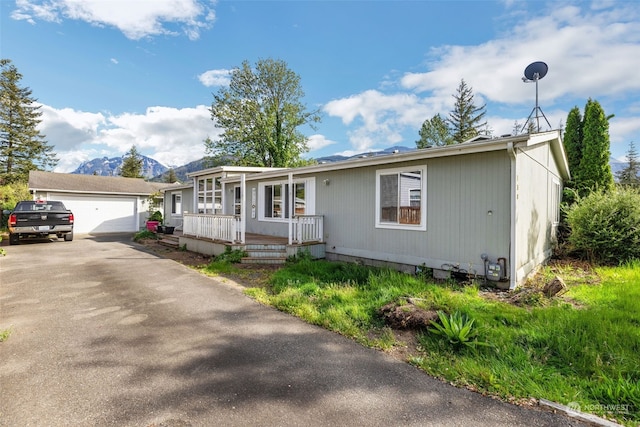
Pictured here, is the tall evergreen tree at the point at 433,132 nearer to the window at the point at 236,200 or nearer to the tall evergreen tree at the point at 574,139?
the tall evergreen tree at the point at 574,139

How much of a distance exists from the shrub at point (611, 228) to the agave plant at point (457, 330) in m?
7.08

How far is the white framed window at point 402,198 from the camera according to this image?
7.19 m

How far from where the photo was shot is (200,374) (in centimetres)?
299

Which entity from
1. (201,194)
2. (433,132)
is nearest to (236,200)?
(201,194)

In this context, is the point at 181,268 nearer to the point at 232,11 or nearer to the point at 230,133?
the point at 232,11

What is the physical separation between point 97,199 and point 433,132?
2627cm

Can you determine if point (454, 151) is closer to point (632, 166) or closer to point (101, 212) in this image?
point (101, 212)

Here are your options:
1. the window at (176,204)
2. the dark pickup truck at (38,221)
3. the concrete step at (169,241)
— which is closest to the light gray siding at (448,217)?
the concrete step at (169,241)

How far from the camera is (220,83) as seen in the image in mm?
25188

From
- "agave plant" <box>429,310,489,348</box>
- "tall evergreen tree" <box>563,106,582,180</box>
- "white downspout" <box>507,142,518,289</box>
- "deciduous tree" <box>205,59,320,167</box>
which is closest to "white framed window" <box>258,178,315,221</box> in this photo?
"white downspout" <box>507,142,518,289</box>

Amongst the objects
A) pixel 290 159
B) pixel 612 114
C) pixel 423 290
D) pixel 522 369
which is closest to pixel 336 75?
pixel 290 159

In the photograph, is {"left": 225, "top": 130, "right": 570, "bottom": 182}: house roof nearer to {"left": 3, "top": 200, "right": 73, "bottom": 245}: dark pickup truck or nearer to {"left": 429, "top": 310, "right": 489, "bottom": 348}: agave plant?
{"left": 429, "top": 310, "right": 489, "bottom": 348}: agave plant

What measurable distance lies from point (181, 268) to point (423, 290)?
20.9 feet

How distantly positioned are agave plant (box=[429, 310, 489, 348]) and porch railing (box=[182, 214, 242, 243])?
6977 millimetres
